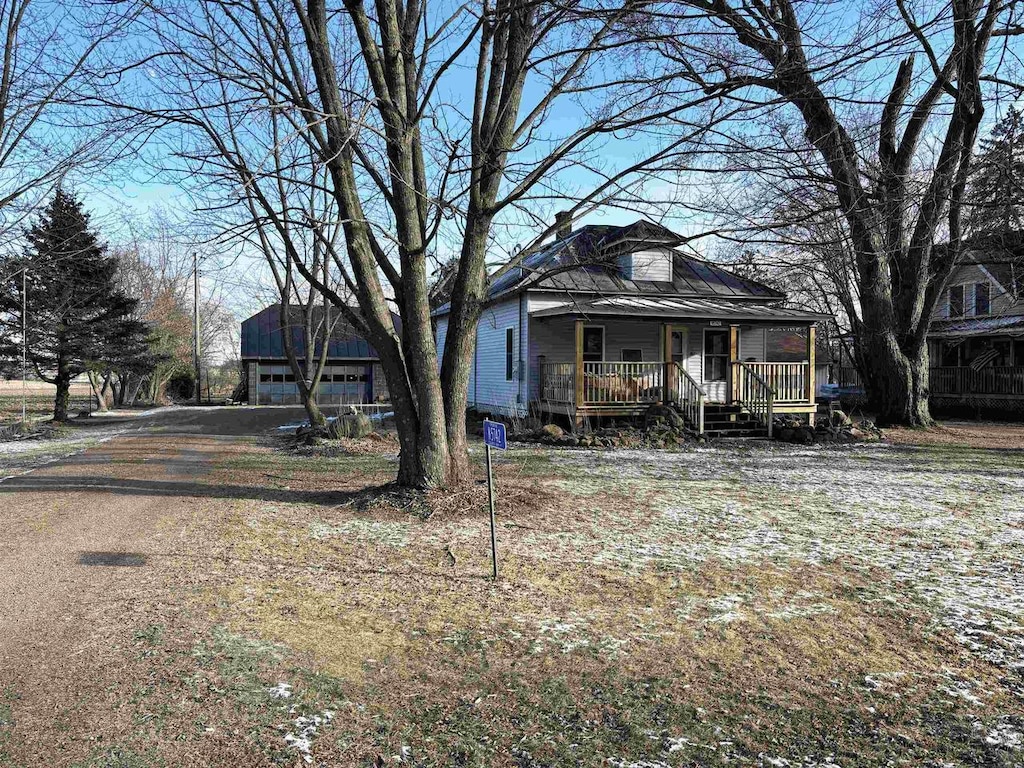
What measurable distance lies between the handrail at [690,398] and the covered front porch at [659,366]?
0.03m

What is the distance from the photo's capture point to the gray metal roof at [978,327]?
85.1ft

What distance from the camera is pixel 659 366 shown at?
1980 centimetres

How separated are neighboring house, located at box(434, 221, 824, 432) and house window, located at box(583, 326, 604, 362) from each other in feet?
0.10

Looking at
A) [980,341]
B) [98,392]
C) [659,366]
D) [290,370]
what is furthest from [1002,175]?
[290,370]

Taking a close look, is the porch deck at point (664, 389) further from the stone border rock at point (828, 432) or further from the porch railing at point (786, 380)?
the stone border rock at point (828, 432)

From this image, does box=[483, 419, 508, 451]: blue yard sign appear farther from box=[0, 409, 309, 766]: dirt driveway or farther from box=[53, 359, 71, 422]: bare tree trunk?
box=[53, 359, 71, 422]: bare tree trunk

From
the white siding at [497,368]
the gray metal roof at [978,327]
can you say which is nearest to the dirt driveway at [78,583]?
the white siding at [497,368]

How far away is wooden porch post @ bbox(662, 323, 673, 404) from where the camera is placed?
18062mm

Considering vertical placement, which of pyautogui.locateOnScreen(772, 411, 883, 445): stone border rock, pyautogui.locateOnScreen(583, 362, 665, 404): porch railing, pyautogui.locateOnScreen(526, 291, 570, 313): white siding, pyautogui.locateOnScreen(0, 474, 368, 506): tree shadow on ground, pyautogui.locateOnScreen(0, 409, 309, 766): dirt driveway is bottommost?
pyautogui.locateOnScreen(0, 409, 309, 766): dirt driveway

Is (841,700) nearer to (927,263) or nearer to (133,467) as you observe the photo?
(133,467)

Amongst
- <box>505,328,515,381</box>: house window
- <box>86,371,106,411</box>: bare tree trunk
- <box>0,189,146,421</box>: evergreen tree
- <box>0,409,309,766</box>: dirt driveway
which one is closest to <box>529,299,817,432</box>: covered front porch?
<box>505,328,515,381</box>: house window

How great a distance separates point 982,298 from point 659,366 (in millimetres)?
19940

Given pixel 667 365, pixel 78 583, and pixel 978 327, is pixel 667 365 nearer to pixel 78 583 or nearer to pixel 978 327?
pixel 78 583

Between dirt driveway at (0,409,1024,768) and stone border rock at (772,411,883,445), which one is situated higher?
stone border rock at (772,411,883,445)
